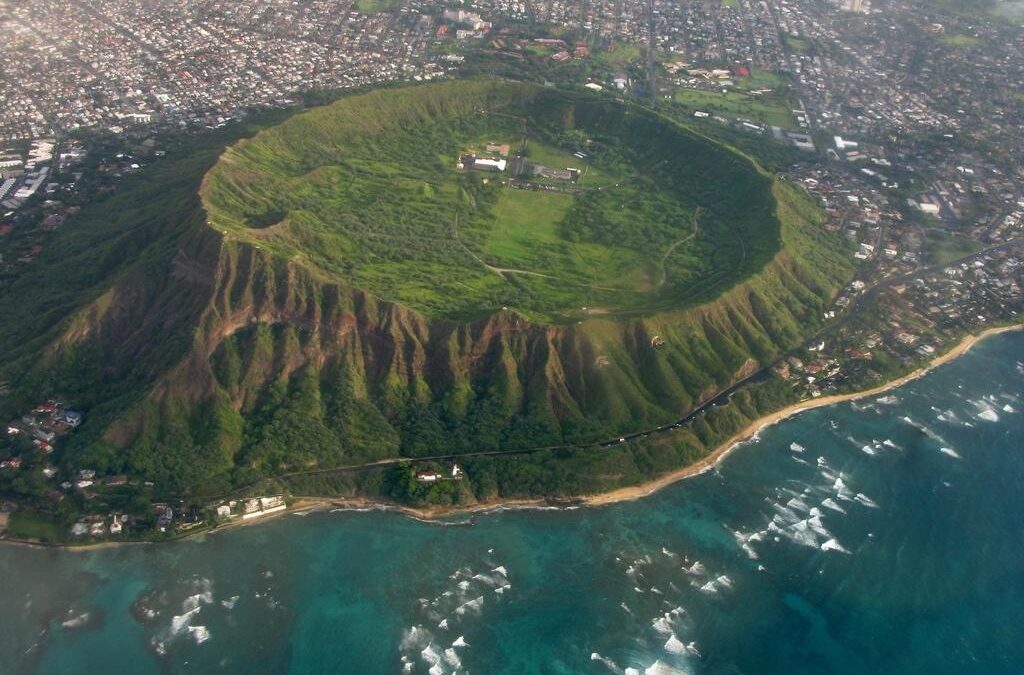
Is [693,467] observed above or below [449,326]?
below

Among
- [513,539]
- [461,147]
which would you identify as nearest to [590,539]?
[513,539]

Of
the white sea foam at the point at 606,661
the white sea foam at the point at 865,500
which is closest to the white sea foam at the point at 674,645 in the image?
the white sea foam at the point at 606,661

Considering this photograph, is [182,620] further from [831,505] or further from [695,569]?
[831,505]

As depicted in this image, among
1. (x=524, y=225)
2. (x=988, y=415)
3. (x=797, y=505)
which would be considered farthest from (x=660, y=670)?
(x=524, y=225)

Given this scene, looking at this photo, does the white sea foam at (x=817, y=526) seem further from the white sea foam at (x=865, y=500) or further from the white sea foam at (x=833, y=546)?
the white sea foam at (x=865, y=500)

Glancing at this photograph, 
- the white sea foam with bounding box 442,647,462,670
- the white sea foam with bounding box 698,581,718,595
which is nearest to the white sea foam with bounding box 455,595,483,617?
the white sea foam with bounding box 442,647,462,670

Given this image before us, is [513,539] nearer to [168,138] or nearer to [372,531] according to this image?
[372,531]
